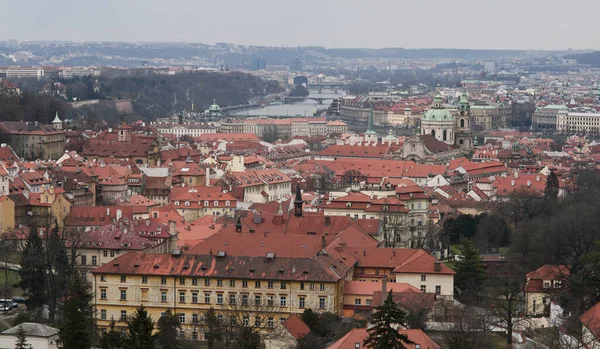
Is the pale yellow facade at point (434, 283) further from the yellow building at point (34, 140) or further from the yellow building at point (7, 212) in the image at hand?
the yellow building at point (34, 140)

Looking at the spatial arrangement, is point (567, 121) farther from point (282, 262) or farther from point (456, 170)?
point (282, 262)

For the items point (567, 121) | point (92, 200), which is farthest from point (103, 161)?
point (567, 121)

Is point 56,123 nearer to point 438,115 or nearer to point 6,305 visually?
point 438,115

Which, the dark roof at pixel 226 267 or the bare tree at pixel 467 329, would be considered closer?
the bare tree at pixel 467 329

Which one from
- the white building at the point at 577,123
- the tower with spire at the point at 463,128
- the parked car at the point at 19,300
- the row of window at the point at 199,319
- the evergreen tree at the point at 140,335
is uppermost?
the evergreen tree at the point at 140,335

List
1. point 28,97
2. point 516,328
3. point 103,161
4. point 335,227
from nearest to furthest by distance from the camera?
point 516,328
point 335,227
point 103,161
point 28,97

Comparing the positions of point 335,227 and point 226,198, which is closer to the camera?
point 335,227

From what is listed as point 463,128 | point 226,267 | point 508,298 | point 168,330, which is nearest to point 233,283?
point 226,267

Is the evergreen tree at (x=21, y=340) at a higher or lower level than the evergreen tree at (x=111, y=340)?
lower

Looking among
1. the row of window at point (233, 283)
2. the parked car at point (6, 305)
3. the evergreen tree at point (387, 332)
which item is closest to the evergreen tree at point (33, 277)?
the parked car at point (6, 305)
